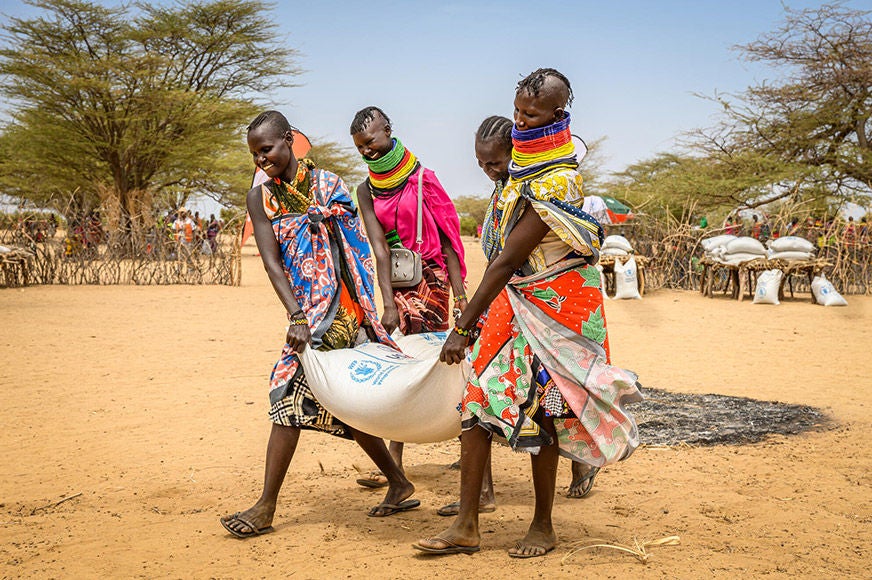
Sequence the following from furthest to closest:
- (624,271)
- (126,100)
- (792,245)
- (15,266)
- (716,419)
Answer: (126,100), (624,271), (15,266), (792,245), (716,419)

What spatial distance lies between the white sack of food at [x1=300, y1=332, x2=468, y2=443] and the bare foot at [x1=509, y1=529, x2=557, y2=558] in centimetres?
47

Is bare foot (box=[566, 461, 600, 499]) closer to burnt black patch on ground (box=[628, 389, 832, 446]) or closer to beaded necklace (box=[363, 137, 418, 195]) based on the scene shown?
burnt black patch on ground (box=[628, 389, 832, 446])

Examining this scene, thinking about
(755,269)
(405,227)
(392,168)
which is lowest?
(755,269)

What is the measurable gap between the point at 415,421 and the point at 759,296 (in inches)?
468

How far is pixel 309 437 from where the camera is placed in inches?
207

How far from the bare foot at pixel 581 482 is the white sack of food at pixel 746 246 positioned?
11.1m

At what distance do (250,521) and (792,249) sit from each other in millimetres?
12333

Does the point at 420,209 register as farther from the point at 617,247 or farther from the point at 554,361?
the point at 617,247

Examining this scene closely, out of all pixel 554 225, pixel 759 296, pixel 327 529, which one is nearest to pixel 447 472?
pixel 327 529

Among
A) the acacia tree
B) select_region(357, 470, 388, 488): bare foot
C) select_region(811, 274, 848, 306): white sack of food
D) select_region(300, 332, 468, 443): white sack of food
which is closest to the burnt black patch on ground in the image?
select_region(357, 470, 388, 488): bare foot

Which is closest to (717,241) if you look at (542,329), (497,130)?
(497,130)

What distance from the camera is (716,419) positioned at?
5.41m

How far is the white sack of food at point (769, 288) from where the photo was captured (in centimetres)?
1365

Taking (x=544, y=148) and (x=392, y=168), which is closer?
(x=544, y=148)
